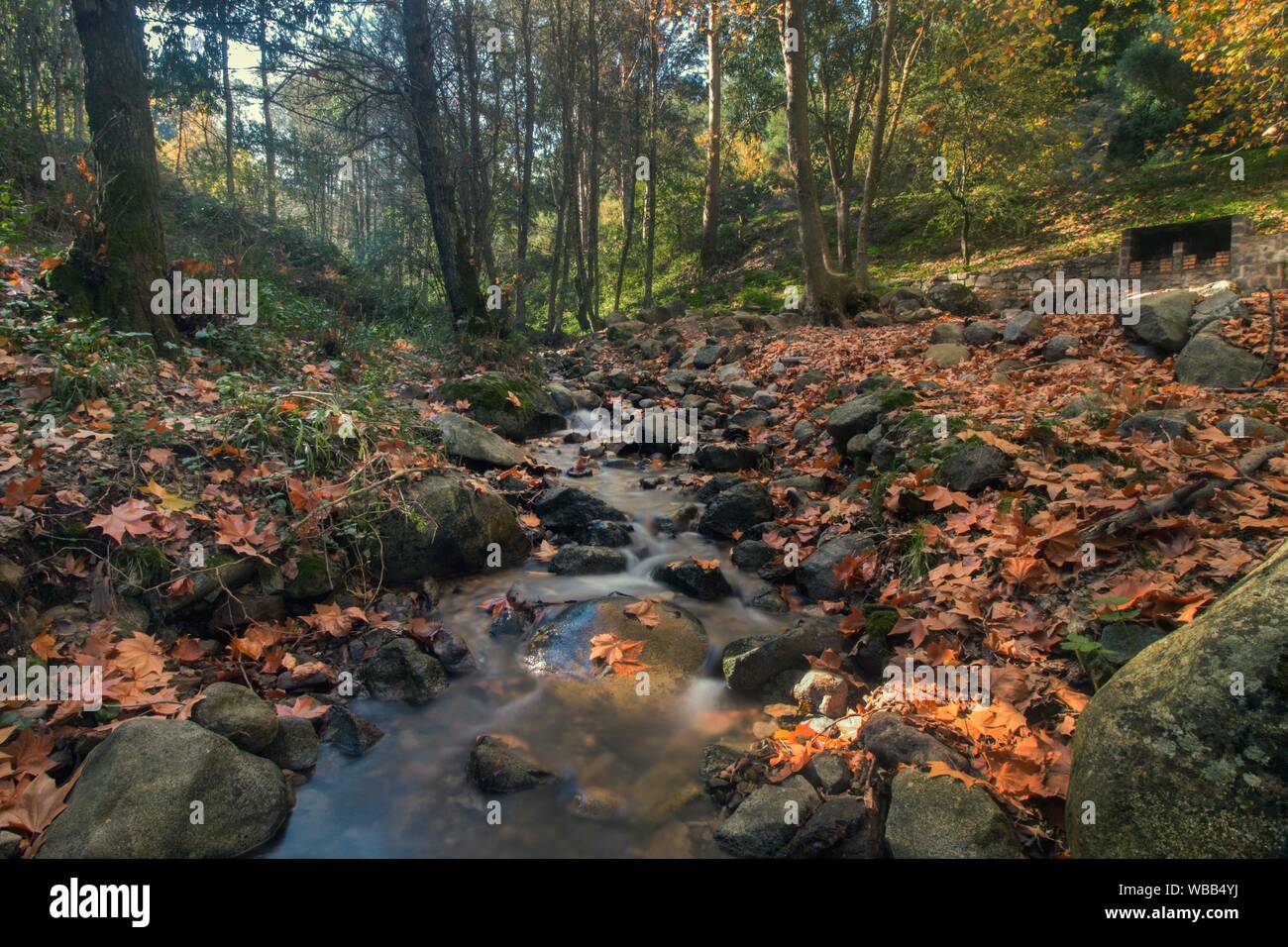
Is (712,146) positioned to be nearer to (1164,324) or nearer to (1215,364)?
(1164,324)

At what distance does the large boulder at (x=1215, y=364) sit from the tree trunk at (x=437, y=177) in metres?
9.77

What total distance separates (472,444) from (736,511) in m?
3.01

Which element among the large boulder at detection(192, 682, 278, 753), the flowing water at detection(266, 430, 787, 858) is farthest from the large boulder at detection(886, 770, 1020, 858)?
the large boulder at detection(192, 682, 278, 753)

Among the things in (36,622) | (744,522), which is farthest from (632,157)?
(36,622)

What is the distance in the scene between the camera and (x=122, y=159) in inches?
265

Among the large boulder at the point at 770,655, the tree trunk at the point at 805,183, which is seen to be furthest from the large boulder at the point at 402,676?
the tree trunk at the point at 805,183

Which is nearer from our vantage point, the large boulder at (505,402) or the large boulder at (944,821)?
the large boulder at (944,821)

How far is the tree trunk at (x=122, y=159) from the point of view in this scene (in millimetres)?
6535

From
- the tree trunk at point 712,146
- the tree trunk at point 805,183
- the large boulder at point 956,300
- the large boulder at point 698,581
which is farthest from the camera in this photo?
the tree trunk at point 712,146

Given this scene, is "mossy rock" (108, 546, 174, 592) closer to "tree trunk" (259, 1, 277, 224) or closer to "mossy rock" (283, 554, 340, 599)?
"mossy rock" (283, 554, 340, 599)

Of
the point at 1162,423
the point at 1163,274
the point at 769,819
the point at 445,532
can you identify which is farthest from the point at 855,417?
the point at 1163,274

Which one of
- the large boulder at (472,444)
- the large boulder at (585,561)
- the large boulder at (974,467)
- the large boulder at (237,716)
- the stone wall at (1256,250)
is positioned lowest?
the large boulder at (237,716)

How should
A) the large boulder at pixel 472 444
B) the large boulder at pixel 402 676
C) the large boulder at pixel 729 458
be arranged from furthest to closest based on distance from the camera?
the large boulder at pixel 729 458 → the large boulder at pixel 472 444 → the large boulder at pixel 402 676

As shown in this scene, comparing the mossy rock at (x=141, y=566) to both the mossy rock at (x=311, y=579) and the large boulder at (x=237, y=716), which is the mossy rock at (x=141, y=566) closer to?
the mossy rock at (x=311, y=579)
